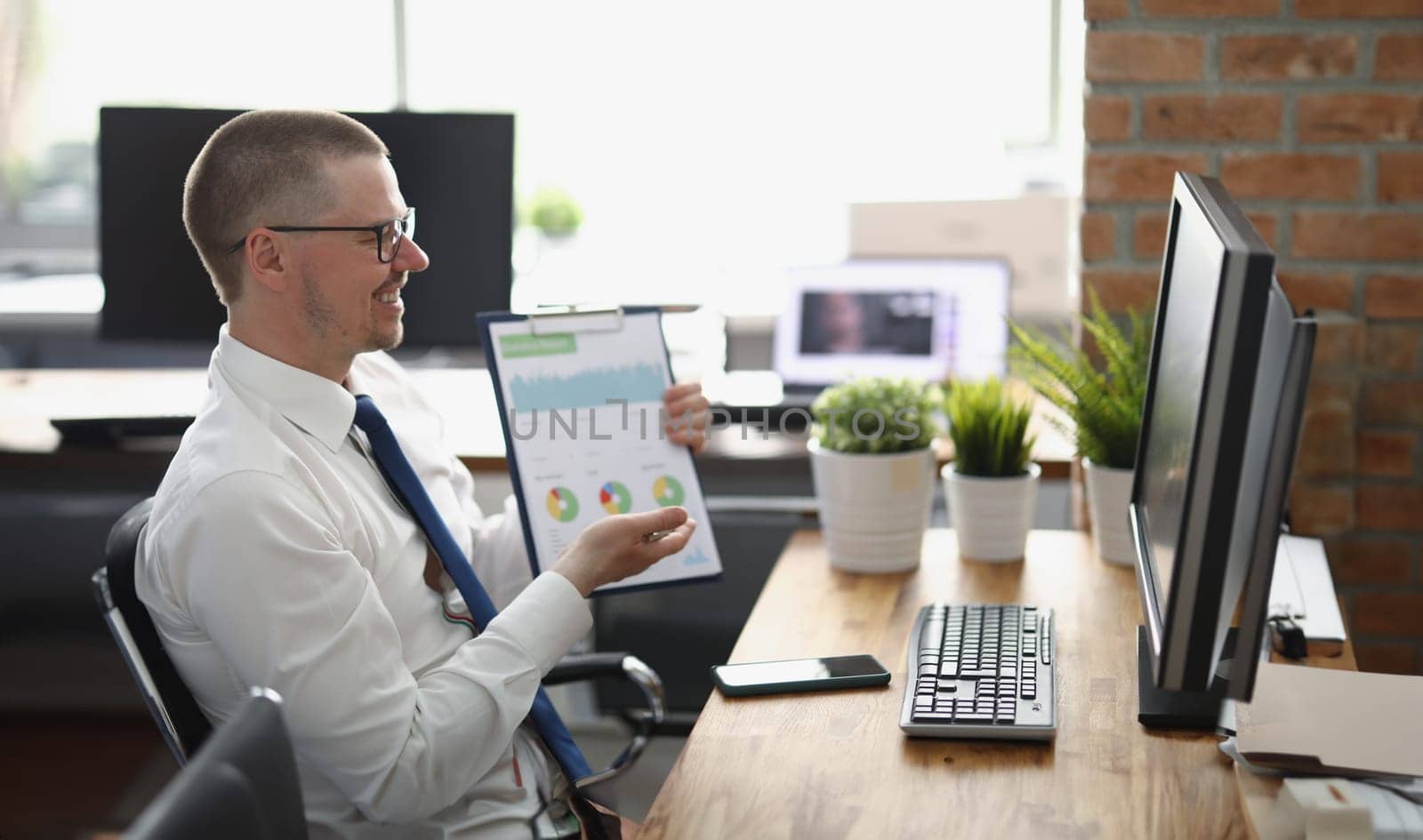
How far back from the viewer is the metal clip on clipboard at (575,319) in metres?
1.77

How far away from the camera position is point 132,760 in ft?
9.41

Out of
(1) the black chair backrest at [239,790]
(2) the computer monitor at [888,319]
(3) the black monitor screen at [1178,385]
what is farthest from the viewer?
(2) the computer monitor at [888,319]

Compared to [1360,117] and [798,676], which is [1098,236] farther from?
[798,676]

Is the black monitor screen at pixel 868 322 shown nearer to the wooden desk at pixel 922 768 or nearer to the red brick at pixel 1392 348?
the red brick at pixel 1392 348

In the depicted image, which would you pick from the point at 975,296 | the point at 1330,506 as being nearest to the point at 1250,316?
the point at 1330,506

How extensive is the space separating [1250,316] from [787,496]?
6.29 feet

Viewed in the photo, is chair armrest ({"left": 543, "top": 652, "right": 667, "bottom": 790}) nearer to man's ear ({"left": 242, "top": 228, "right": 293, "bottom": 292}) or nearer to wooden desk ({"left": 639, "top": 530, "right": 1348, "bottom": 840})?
wooden desk ({"left": 639, "top": 530, "right": 1348, "bottom": 840})

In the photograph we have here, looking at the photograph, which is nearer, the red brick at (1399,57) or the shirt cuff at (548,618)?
the shirt cuff at (548,618)

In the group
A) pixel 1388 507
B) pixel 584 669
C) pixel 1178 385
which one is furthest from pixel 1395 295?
pixel 584 669

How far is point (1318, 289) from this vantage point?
2.04 m

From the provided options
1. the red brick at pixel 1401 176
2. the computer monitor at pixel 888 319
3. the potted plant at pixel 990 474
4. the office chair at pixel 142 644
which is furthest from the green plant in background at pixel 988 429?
the office chair at pixel 142 644

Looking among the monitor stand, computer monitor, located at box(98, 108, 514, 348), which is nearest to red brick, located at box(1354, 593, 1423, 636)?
the monitor stand

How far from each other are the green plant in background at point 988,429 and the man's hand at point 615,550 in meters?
0.50

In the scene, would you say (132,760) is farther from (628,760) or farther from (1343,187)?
(1343,187)
